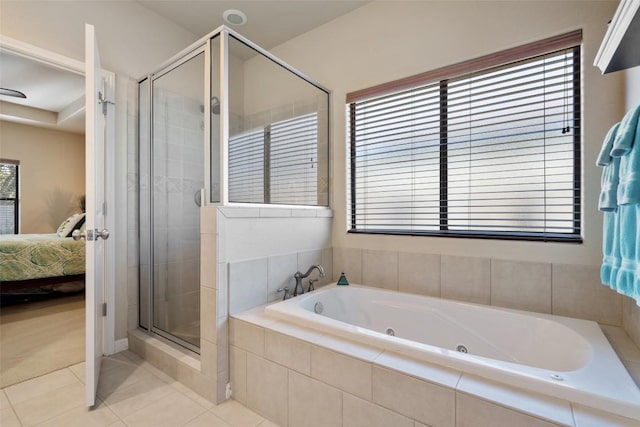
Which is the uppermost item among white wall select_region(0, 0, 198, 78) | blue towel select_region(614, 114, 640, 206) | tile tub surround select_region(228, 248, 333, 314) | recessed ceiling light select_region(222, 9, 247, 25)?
recessed ceiling light select_region(222, 9, 247, 25)

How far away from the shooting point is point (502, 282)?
5.90ft

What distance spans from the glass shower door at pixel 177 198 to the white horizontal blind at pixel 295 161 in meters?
0.52

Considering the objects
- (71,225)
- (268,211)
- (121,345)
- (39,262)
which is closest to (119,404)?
(121,345)

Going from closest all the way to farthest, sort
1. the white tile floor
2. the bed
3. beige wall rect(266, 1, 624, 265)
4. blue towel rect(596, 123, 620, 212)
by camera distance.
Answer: blue towel rect(596, 123, 620, 212) → the white tile floor → beige wall rect(266, 1, 624, 265) → the bed

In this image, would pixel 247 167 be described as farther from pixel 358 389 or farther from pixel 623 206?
pixel 623 206

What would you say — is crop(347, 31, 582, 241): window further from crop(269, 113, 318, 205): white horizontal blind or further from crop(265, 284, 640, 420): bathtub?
crop(265, 284, 640, 420): bathtub

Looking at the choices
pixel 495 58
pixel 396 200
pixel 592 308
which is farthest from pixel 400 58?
pixel 592 308

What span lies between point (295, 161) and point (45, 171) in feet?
18.0

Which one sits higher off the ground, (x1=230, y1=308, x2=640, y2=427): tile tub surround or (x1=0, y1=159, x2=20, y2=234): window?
(x1=0, y1=159, x2=20, y2=234): window

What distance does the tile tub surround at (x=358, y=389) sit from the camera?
0.90m

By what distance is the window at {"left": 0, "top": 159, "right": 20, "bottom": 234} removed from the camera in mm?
4840

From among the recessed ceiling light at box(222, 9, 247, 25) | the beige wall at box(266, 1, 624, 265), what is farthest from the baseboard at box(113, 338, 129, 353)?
the recessed ceiling light at box(222, 9, 247, 25)

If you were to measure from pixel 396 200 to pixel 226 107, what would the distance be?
1.36 metres

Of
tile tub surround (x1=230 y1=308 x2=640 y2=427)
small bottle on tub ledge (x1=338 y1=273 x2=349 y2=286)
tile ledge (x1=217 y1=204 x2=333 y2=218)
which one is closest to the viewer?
tile tub surround (x1=230 y1=308 x2=640 y2=427)
